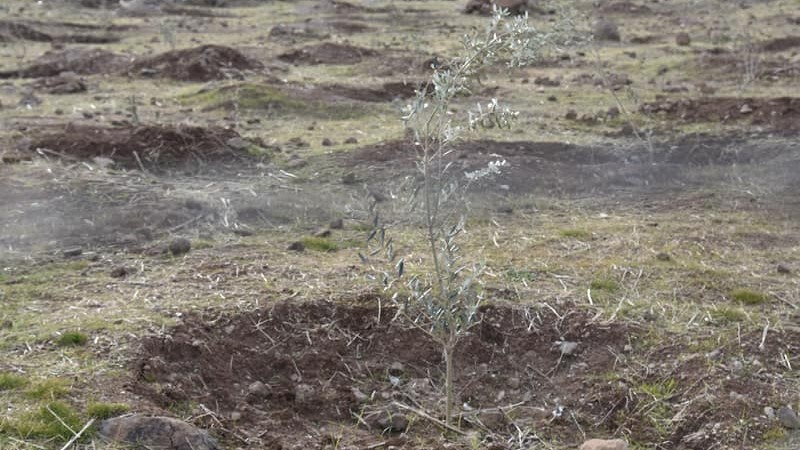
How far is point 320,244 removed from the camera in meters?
5.63

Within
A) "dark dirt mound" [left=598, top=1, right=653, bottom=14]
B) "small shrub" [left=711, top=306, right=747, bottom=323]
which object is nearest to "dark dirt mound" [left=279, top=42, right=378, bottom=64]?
"dark dirt mound" [left=598, top=1, right=653, bottom=14]

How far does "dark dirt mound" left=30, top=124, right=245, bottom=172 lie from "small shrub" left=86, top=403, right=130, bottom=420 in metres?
3.47

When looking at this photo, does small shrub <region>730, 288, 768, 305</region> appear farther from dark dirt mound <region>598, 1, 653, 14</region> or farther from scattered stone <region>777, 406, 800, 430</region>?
dark dirt mound <region>598, 1, 653, 14</region>

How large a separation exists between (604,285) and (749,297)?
659 millimetres

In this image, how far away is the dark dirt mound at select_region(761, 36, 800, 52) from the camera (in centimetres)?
1216

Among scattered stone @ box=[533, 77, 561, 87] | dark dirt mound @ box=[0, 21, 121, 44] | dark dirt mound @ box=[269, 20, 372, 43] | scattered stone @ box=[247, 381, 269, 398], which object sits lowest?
dark dirt mound @ box=[0, 21, 121, 44]

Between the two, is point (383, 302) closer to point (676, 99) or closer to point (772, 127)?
point (772, 127)

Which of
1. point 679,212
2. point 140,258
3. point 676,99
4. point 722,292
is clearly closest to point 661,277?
point 722,292

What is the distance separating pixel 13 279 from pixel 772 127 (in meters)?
5.59

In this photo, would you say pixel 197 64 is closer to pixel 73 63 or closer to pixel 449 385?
pixel 73 63

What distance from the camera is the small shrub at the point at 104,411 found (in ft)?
11.9

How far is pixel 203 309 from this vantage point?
4.57m

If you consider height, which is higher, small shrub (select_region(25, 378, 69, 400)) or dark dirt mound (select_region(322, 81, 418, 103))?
small shrub (select_region(25, 378, 69, 400))

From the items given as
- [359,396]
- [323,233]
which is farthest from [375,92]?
[359,396]
